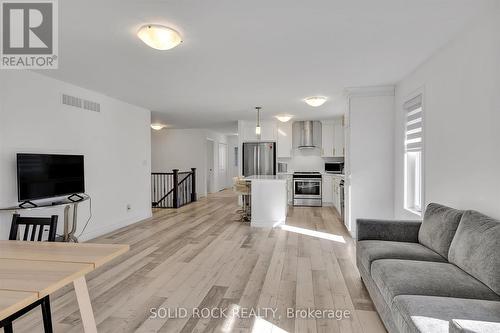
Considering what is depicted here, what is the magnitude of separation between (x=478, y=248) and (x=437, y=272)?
0.30 meters

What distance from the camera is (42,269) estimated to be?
1357mm

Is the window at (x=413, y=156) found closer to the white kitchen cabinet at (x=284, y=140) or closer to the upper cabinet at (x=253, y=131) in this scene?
Result: the white kitchen cabinet at (x=284, y=140)

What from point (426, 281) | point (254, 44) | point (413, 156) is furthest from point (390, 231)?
point (254, 44)

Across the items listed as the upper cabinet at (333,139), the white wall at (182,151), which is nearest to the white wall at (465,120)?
the upper cabinet at (333,139)

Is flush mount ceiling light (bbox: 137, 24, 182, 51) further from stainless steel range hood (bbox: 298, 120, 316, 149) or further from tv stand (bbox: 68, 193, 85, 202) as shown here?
stainless steel range hood (bbox: 298, 120, 316, 149)

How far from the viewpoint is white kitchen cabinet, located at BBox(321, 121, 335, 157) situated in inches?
320

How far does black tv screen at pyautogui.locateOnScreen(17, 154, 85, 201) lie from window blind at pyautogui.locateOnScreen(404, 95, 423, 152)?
4.88 m

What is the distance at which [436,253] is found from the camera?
246 centimetres

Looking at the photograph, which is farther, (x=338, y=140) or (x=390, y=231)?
(x=338, y=140)

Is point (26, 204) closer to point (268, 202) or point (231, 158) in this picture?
point (268, 202)

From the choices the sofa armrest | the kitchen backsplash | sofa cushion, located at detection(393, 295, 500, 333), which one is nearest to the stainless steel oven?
the kitchen backsplash

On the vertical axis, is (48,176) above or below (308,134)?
below

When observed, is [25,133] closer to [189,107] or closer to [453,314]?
[189,107]

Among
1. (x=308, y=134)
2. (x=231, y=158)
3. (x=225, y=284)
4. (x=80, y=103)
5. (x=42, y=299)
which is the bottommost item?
(x=225, y=284)
